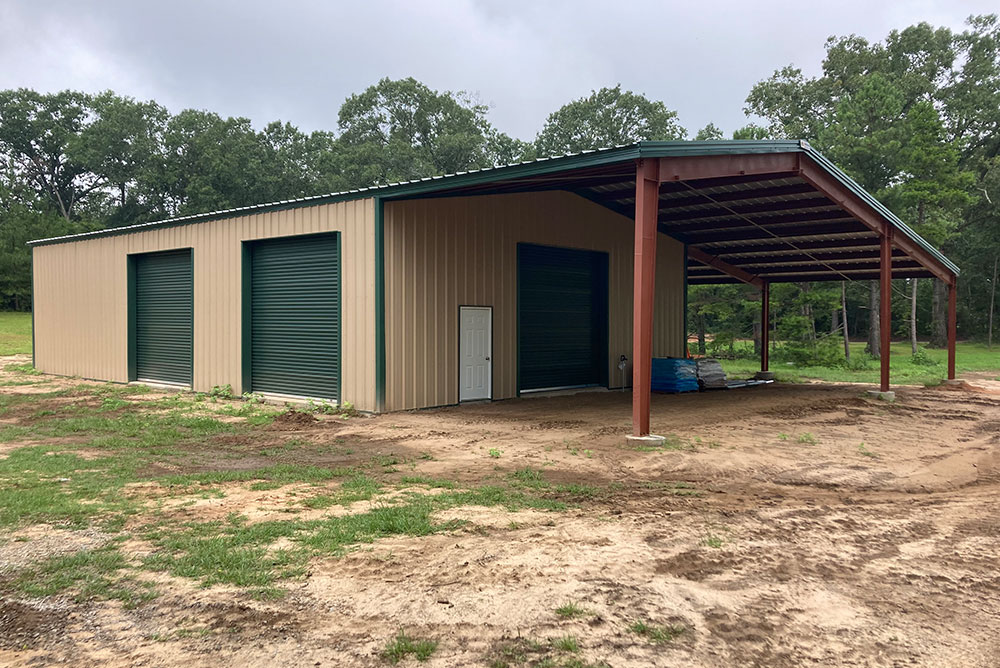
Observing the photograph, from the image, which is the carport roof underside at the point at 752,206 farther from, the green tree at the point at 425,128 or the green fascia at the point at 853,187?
the green tree at the point at 425,128

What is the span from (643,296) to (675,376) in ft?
28.6

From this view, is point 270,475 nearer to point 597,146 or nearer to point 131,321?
point 131,321

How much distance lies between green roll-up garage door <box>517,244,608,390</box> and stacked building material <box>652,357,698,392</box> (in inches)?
52.4

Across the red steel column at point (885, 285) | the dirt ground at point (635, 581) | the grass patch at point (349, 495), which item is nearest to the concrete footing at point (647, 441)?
the dirt ground at point (635, 581)

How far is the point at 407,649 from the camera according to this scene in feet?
11.3

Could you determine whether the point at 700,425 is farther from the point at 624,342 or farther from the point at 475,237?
the point at 624,342

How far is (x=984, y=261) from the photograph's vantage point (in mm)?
45250

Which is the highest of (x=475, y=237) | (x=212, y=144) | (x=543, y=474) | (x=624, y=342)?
(x=212, y=144)

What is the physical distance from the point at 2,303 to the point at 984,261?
58.3 m

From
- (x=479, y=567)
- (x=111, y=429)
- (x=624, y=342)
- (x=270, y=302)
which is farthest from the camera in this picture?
(x=624, y=342)

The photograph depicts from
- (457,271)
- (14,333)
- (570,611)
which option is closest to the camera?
(570,611)

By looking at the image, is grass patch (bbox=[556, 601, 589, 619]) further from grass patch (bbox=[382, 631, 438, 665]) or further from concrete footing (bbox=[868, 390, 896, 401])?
concrete footing (bbox=[868, 390, 896, 401])

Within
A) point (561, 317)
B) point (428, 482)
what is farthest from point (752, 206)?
point (428, 482)

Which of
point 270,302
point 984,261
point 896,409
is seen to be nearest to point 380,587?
point 270,302
